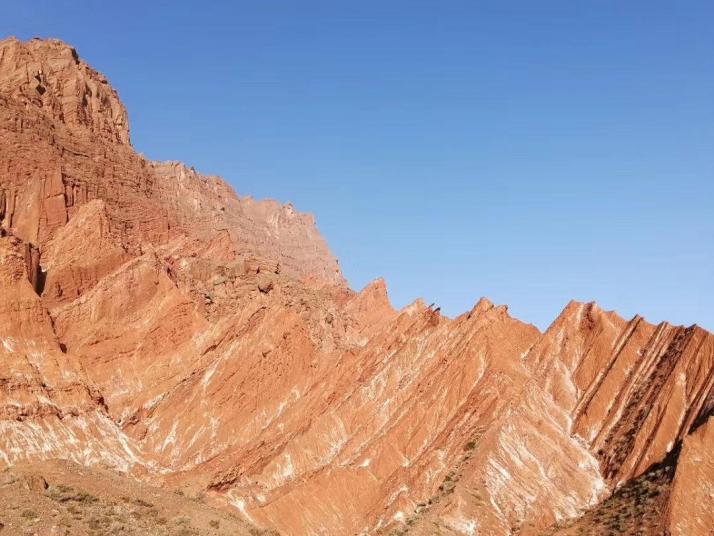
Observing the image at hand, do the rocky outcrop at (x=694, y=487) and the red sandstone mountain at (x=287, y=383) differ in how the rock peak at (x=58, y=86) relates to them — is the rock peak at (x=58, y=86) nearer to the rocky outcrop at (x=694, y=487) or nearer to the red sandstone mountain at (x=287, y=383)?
the red sandstone mountain at (x=287, y=383)

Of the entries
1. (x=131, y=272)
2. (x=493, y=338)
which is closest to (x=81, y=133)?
(x=131, y=272)

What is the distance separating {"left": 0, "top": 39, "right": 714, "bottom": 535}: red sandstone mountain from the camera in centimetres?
5106

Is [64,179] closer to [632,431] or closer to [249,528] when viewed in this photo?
[249,528]

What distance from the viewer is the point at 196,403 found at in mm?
67625

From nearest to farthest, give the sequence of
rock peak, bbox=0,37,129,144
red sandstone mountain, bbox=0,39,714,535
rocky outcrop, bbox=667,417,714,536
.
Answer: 1. rocky outcrop, bbox=667,417,714,536
2. red sandstone mountain, bbox=0,39,714,535
3. rock peak, bbox=0,37,129,144

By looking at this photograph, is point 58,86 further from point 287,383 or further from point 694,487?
point 694,487

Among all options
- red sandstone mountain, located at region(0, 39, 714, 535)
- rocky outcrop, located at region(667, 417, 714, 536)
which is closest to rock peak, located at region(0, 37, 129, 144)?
red sandstone mountain, located at region(0, 39, 714, 535)

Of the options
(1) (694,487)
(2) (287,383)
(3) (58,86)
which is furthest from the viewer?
(3) (58,86)

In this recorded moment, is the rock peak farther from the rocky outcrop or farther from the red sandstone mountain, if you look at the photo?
the rocky outcrop

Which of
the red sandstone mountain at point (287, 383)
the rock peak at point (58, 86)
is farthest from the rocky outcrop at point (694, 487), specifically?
the rock peak at point (58, 86)

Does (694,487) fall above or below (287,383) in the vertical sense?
below

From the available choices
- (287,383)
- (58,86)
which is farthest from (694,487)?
(58,86)

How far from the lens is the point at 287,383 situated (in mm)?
71000

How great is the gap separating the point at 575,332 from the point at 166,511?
1710 inches
